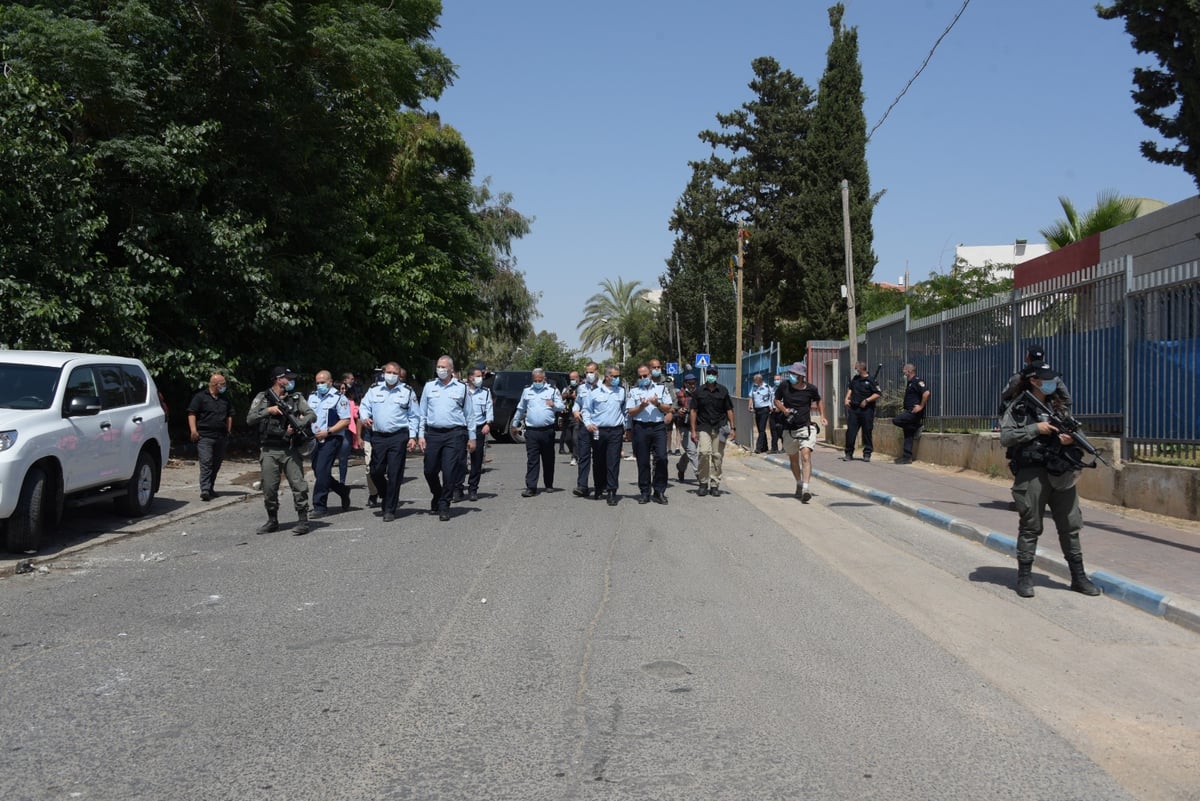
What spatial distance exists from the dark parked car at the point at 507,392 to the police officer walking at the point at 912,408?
9.84 meters

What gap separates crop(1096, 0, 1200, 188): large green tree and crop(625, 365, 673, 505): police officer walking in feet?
27.9

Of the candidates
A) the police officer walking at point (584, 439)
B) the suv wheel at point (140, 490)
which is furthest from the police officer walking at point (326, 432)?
the police officer walking at point (584, 439)

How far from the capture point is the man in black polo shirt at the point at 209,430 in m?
14.3

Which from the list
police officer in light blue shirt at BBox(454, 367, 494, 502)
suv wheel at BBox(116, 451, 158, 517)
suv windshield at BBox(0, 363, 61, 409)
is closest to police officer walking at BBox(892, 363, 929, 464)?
police officer in light blue shirt at BBox(454, 367, 494, 502)

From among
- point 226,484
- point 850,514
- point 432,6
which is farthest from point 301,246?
point 850,514

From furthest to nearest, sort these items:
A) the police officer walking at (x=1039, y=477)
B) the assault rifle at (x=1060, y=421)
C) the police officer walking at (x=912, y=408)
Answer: the police officer walking at (x=912, y=408), the police officer walking at (x=1039, y=477), the assault rifle at (x=1060, y=421)

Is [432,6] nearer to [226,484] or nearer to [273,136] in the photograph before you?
[273,136]

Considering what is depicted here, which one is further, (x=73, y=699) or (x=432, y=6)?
(x=432, y=6)

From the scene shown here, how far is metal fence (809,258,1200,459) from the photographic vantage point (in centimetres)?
1141

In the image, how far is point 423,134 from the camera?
108 feet

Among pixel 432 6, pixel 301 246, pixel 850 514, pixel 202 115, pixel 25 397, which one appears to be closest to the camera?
pixel 25 397

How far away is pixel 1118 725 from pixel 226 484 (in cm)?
1453

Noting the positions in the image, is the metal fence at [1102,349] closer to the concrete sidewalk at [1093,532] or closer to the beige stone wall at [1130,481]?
the beige stone wall at [1130,481]

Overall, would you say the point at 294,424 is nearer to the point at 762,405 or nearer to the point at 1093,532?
the point at 1093,532
